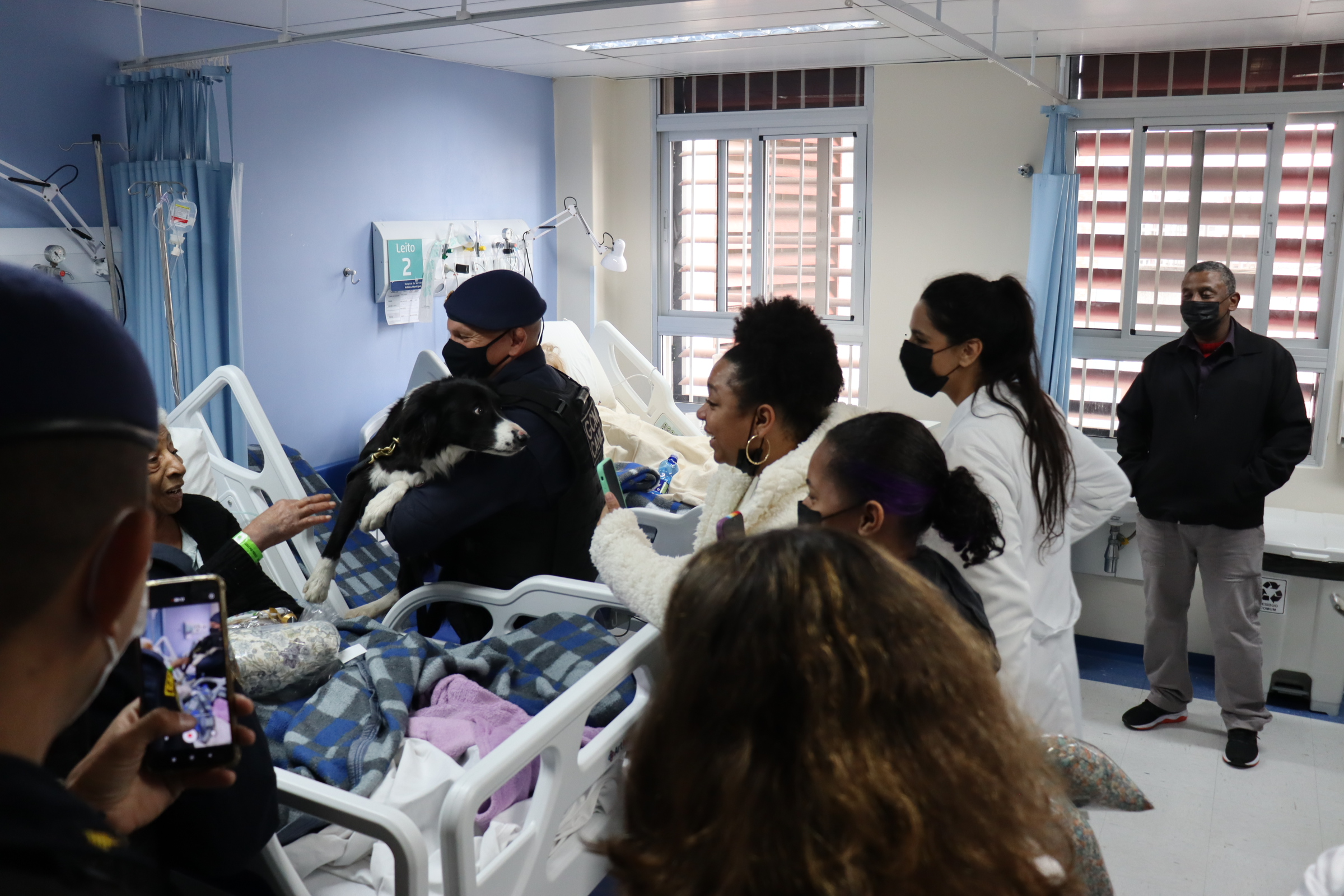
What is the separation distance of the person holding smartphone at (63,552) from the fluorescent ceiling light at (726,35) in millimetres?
3818

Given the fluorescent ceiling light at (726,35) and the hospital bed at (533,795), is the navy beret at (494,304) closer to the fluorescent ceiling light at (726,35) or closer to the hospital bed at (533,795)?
the hospital bed at (533,795)

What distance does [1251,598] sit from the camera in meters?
3.52

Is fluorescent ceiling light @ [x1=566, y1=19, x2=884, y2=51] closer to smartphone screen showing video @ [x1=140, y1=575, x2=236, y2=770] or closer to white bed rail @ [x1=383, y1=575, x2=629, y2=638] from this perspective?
white bed rail @ [x1=383, y1=575, x2=629, y2=638]

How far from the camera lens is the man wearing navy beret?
2191mm

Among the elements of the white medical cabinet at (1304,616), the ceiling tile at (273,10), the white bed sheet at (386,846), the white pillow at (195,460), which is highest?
the ceiling tile at (273,10)

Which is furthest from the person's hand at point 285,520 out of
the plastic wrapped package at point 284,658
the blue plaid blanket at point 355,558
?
the blue plaid blanket at point 355,558

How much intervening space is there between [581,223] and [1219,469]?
143 inches

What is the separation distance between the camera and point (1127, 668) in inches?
171

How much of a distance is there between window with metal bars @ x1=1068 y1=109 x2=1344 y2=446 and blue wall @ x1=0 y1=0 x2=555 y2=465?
300cm

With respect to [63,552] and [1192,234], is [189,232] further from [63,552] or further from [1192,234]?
[1192,234]

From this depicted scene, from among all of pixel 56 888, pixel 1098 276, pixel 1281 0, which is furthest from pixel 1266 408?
pixel 56 888

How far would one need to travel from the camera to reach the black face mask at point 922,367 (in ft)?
6.61

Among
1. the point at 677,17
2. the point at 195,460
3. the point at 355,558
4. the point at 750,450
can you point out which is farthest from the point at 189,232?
the point at 750,450

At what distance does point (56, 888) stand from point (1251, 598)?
381cm
